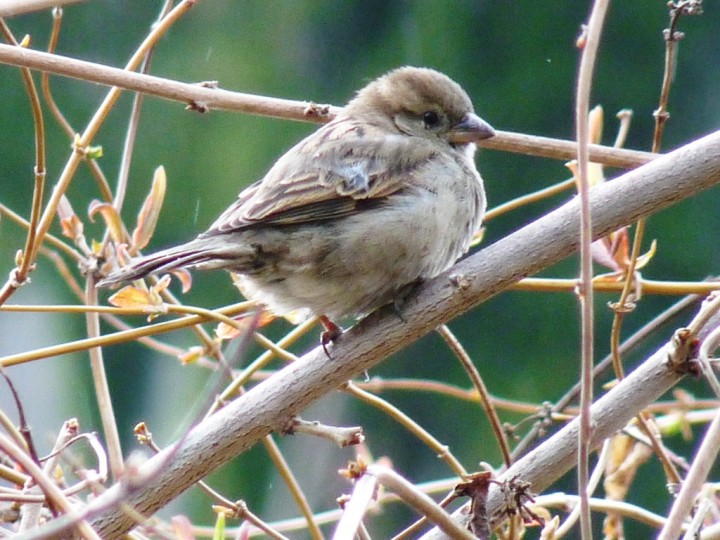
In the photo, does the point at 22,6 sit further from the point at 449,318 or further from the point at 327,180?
the point at 327,180

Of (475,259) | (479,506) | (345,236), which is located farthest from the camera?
(345,236)

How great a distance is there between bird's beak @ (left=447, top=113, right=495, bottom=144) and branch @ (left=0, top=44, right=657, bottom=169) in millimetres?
750

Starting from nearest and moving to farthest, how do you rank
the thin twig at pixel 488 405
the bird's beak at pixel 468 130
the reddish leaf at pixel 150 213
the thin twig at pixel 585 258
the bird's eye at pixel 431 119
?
the thin twig at pixel 585 258, the thin twig at pixel 488 405, the reddish leaf at pixel 150 213, the bird's beak at pixel 468 130, the bird's eye at pixel 431 119

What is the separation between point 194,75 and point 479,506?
8272 millimetres

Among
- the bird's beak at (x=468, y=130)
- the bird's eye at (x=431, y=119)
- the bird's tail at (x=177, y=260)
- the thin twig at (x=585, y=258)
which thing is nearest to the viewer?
the thin twig at (x=585, y=258)

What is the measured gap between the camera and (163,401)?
893 cm

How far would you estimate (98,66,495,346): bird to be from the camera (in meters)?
3.07

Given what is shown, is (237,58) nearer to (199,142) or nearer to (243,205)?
(199,142)

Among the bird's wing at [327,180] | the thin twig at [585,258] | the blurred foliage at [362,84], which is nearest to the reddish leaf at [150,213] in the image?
the bird's wing at [327,180]

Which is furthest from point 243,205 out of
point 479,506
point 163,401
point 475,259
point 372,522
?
point 372,522

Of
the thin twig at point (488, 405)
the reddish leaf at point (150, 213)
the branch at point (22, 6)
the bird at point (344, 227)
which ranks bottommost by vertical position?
the thin twig at point (488, 405)

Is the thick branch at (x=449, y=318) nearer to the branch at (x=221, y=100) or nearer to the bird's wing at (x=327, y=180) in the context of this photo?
the branch at (x=221, y=100)

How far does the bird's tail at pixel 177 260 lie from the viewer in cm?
247

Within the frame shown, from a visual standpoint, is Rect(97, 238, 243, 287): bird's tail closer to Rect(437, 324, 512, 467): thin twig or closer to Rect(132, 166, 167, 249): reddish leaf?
Rect(132, 166, 167, 249): reddish leaf
